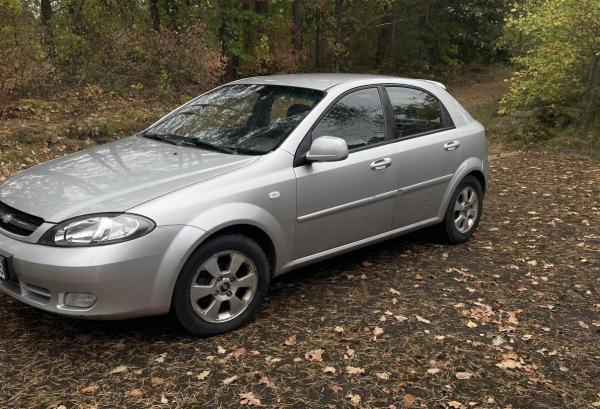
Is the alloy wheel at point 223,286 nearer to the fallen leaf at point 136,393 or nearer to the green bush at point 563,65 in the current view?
the fallen leaf at point 136,393

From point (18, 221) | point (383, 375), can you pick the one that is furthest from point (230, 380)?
point (18, 221)

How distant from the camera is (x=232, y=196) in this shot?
12.6ft

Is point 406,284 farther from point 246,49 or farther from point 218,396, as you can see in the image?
point 246,49

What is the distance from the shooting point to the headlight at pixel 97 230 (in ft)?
11.3

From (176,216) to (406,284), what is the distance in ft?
7.16

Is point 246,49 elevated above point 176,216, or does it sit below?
above

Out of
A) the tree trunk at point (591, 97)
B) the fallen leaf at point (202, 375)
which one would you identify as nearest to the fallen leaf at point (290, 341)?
the fallen leaf at point (202, 375)

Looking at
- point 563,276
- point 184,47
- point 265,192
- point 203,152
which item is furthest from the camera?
point 184,47

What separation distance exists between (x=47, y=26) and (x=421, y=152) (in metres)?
10.6

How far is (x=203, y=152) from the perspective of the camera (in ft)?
14.2

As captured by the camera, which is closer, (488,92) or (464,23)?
(488,92)

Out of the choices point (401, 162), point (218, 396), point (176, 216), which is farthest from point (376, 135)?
point (218, 396)

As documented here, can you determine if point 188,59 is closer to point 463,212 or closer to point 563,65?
point 563,65

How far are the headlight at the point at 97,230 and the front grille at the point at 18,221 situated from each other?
142 mm
